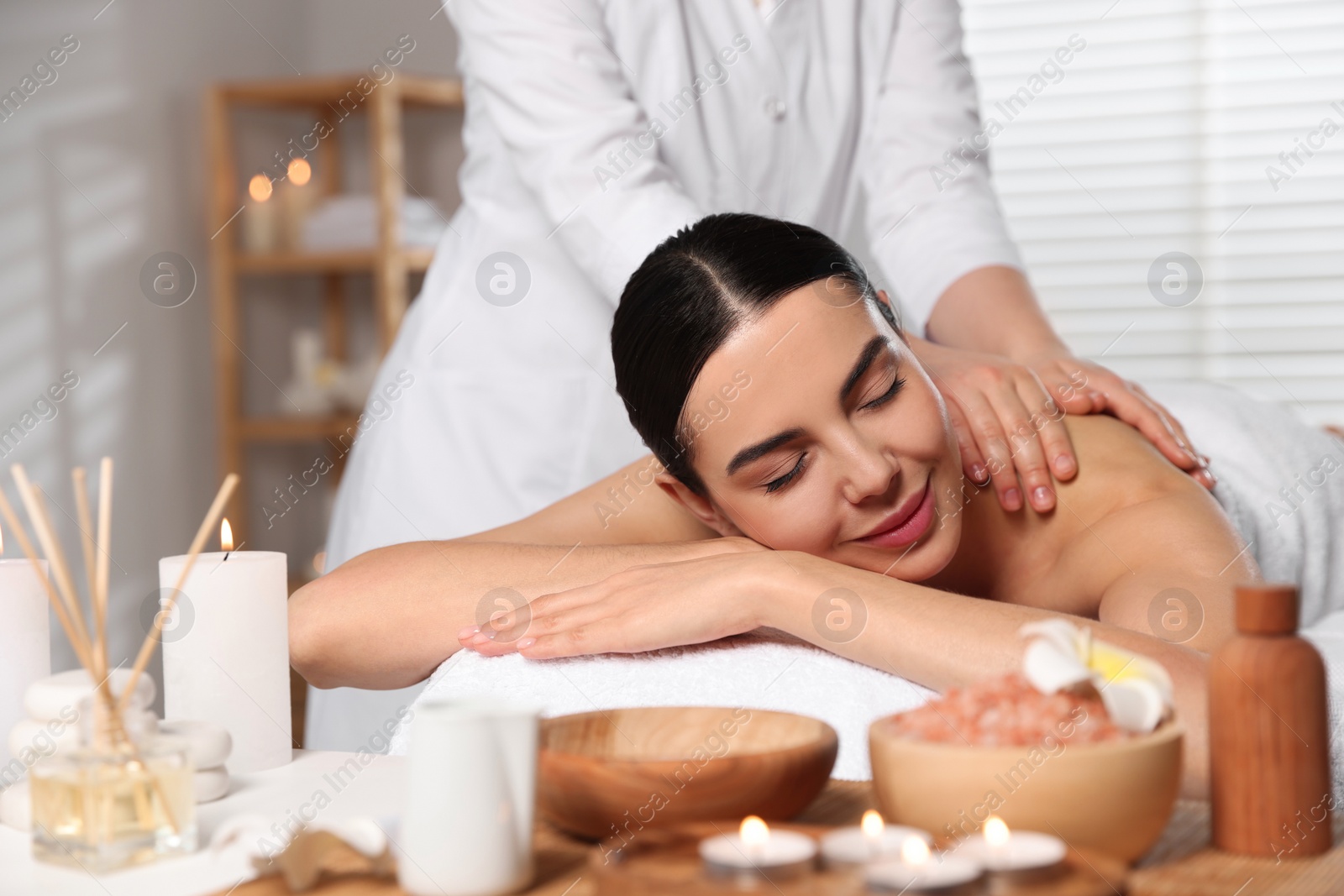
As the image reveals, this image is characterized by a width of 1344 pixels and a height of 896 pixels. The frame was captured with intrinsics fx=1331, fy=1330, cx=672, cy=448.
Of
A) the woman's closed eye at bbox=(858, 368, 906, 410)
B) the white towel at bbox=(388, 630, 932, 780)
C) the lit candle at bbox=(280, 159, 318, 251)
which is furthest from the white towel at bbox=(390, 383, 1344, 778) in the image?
the lit candle at bbox=(280, 159, 318, 251)

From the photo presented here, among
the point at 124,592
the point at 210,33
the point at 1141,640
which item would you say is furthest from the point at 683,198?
the point at 210,33

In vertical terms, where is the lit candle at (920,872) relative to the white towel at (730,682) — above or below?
above

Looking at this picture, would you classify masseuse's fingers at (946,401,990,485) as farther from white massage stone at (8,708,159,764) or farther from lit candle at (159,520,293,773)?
white massage stone at (8,708,159,764)

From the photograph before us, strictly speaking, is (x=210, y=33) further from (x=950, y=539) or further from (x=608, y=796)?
(x=608, y=796)

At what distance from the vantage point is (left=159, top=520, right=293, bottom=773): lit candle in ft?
3.33

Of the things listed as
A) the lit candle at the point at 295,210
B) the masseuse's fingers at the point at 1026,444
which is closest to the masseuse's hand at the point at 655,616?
the masseuse's fingers at the point at 1026,444

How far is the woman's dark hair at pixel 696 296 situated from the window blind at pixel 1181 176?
7.76ft

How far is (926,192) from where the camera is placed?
1917 millimetres

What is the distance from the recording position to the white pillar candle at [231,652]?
1.01 meters

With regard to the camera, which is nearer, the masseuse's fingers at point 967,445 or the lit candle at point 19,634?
the lit candle at point 19,634

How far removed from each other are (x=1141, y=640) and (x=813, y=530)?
0.33 meters

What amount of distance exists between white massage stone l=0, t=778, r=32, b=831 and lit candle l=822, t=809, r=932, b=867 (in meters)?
0.56

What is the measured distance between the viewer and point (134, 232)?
3.51 metres

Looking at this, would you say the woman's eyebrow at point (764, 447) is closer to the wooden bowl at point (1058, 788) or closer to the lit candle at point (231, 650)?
the lit candle at point (231, 650)
